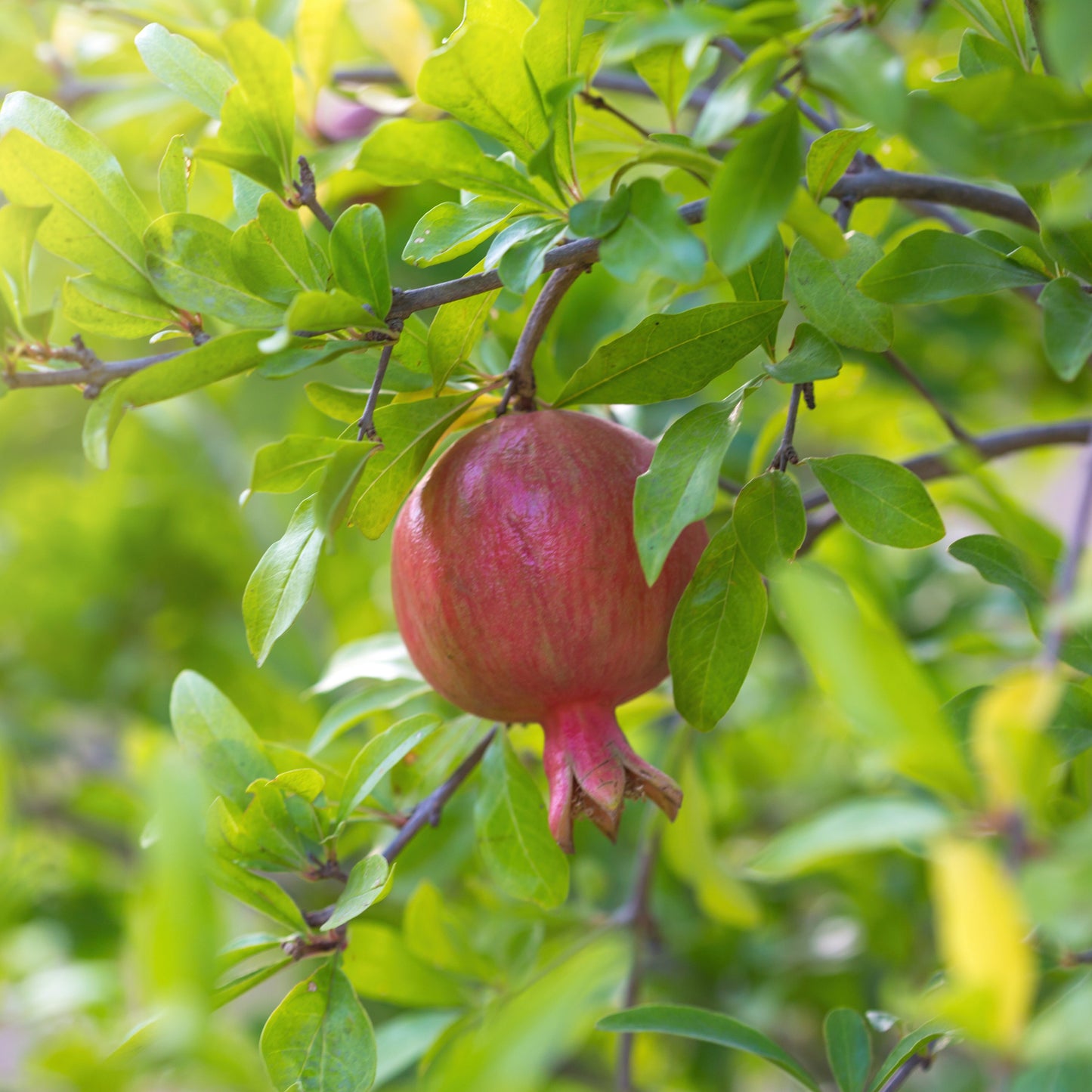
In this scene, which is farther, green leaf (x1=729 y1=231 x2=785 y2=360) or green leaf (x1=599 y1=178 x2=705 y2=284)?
green leaf (x1=729 y1=231 x2=785 y2=360)

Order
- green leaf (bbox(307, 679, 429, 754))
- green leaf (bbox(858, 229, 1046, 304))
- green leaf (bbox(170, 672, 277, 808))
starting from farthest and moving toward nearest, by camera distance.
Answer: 1. green leaf (bbox(307, 679, 429, 754))
2. green leaf (bbox(170, 672, 277, 808))
3. green leaf (bbox(858, 229, 1046, 304))

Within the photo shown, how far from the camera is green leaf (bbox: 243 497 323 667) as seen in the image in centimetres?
53

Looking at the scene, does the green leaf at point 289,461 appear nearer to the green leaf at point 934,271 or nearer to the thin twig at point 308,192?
the thin twig at point 308,192

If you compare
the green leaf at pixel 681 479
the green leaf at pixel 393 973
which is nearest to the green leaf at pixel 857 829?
the green leaf at pixel 681 479

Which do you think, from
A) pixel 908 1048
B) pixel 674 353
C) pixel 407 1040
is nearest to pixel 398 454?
pixel 674 353

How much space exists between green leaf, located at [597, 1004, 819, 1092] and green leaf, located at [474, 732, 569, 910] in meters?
0.13

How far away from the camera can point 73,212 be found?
536 millimetres

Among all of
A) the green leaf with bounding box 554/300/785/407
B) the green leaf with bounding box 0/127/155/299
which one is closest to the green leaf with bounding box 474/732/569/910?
the green leaf with bounding box 554/300/785/407

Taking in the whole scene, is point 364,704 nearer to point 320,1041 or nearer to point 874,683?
point 320,1041

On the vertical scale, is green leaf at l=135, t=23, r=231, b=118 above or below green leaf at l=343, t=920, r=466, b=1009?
above

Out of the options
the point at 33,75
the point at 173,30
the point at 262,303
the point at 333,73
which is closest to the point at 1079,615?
the point at 262,303

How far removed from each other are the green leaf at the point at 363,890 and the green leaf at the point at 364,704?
0.20m

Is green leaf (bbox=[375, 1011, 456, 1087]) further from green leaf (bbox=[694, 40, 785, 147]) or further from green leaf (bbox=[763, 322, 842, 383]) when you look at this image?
green leaf (bbox=[694, 40, 785, 147])

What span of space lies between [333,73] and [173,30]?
0.19 metres
